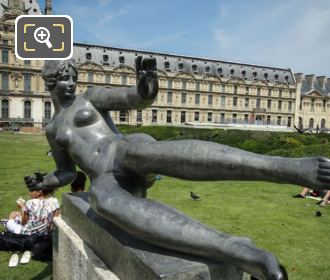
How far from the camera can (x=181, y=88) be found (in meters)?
52.1

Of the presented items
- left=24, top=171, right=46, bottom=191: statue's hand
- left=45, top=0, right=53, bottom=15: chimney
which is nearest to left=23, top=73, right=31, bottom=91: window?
left=45, top=0, right=53, bottom=15: chimney

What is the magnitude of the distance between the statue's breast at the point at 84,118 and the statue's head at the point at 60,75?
1.02ft

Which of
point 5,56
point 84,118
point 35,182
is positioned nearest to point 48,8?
point 5,56

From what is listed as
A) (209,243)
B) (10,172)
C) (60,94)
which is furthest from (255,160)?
(10,172)

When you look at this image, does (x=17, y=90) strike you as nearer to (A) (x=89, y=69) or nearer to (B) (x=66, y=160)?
(A) (x=89, y=69)

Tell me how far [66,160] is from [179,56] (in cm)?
5092

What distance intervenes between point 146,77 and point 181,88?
50665 mm

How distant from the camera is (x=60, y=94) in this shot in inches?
114

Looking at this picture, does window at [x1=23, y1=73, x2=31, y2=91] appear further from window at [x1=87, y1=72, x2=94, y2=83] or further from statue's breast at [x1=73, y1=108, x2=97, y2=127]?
statue's breast at [x1=73, y1=108, x2=97, y2=127]

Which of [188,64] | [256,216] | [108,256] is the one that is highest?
[188,64]

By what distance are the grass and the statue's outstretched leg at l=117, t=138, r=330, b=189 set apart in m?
2.33

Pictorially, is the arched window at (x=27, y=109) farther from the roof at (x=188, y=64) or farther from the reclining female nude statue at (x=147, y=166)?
the reclining female nude statue at (x=147, y=166)

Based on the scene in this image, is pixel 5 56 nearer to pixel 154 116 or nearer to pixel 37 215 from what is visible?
pixel 154 116

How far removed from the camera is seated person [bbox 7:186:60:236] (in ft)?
14.2
